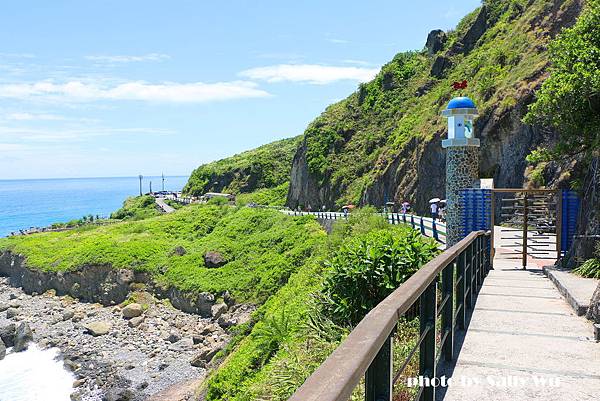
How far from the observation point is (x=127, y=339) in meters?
28.0

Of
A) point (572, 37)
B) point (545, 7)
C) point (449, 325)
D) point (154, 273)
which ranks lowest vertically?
point (154, 273)

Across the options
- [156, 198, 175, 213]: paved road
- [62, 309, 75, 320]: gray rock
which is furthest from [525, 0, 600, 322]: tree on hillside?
[156, 198, 175, 213]: paved road

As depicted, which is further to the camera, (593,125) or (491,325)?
(593,125)

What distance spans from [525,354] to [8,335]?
103ft

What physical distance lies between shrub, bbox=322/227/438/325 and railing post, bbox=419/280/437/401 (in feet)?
13.1

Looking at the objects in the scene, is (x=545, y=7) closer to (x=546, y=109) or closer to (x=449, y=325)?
(x=546, y=109)

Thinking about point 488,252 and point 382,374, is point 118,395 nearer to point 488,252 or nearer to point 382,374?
point 488,252

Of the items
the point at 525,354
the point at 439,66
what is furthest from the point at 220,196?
the point at 525,354

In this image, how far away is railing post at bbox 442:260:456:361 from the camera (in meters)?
5.16

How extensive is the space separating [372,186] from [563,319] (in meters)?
32.0

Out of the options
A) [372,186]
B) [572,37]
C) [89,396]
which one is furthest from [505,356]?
[372,186]

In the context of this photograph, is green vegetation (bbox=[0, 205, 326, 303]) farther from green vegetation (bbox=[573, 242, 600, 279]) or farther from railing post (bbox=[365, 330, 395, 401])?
railing post (bbox=[365, 330, 395, 401])

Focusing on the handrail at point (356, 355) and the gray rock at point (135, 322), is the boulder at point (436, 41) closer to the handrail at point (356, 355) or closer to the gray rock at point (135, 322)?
the gray rock at point (135, 322)

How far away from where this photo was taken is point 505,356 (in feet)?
18.1
